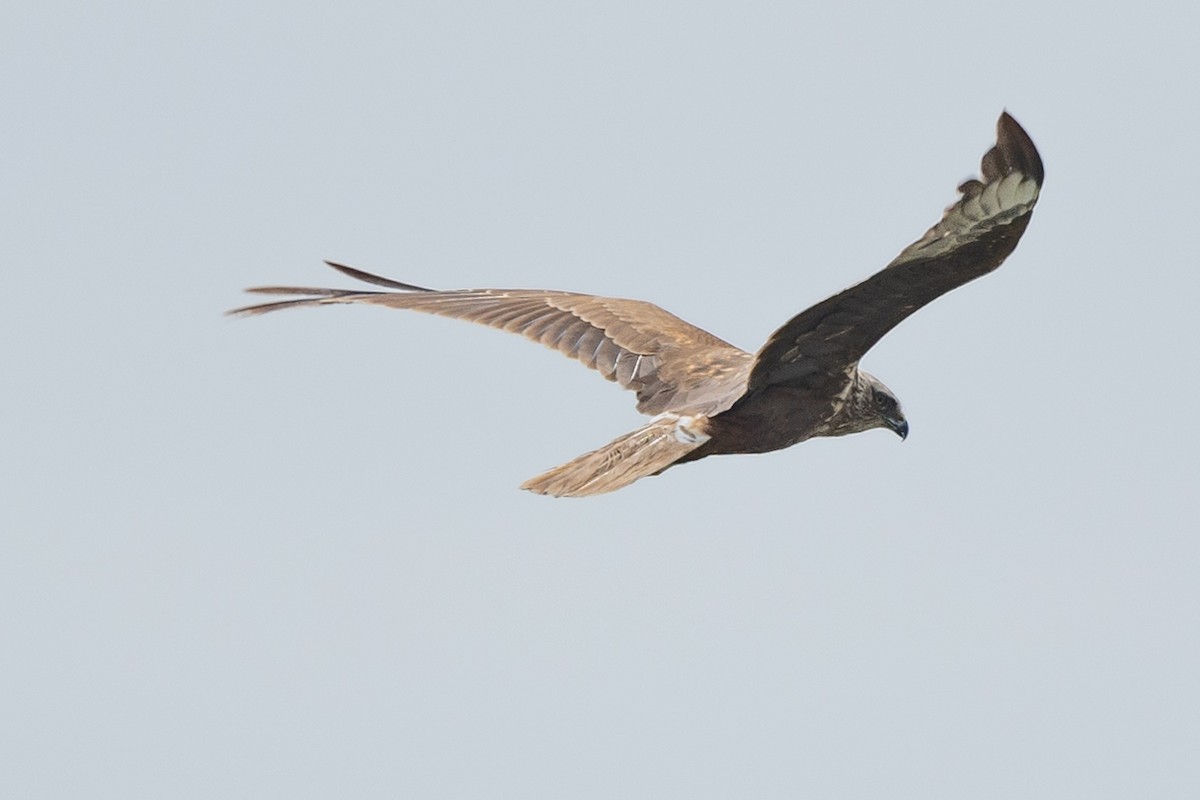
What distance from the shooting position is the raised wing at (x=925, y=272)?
313 inches

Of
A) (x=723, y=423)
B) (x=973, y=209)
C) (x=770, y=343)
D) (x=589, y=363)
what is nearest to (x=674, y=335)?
(x=589, y=363)

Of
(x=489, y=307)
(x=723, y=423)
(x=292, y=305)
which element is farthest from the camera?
(x=489, y=307)

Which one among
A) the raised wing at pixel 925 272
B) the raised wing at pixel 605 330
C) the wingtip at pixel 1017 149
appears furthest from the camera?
the raised wing at pixel 605 330

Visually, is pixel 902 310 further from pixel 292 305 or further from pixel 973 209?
pixel 292 305

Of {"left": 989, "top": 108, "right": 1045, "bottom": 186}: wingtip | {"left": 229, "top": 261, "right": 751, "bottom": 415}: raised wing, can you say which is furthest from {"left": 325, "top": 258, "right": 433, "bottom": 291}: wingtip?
{"left": 989, "top": 108, "right": 1045, "bottom": 186}: wingtip

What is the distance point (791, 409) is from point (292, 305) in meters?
2.78

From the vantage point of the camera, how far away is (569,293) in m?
11.8

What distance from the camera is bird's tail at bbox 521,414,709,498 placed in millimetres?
9227

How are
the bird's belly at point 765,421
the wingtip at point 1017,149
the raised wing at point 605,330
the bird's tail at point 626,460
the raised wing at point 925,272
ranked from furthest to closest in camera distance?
the raised wing at point 605,330, the bird's belly at point 765,421, the bird's tail at point 626,460, the raised wing at point 925,272, the wingtip at point 1017,149

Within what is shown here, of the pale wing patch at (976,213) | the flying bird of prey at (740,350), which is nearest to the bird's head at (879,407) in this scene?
the flying bird of prey at (740,350)

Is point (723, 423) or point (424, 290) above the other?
point (424, 290)

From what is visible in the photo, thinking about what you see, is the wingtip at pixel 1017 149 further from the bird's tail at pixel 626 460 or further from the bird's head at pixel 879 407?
→ the bird's head at pixel 879 407

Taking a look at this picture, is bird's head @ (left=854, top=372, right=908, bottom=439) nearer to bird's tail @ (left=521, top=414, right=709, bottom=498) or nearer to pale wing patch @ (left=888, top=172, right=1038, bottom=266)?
bird's tail @ (left=521, top=414, right=709, bottom=498)

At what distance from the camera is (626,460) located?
31.0 feet
